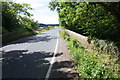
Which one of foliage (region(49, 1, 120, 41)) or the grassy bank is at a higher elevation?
foliage (region(49, 1, 120, 41))

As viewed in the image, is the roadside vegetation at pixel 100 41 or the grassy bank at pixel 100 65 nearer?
the grassy bank at pixel 100 65

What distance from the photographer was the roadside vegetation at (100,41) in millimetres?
5904

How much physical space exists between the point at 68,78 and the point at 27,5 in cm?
2820

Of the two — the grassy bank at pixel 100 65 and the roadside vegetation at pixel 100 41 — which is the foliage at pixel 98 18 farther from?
the grassy bank at pixel 100 65

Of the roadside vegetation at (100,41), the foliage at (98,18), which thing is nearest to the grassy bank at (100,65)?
the roadside vegetation at (100,41)

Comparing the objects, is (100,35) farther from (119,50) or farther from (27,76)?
(27,76)

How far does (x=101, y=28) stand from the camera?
10.4 metres

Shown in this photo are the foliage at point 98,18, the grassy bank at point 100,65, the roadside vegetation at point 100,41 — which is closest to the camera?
the grassy bank at point 100,65

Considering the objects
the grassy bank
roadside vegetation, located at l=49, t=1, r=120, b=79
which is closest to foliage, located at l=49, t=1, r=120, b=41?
roadside vegetation, located at l=49, t=1, r=120, b=79

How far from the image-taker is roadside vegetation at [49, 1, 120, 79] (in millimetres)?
5904

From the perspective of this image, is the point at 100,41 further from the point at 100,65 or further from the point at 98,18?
the point at 98,18

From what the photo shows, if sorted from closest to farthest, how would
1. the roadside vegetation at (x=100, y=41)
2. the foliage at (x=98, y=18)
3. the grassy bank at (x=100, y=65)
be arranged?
the grassy bank at (x=100, y=65)
the roadside vegetation at (x=100, y=41)
the foliage at (x=98, y=18)

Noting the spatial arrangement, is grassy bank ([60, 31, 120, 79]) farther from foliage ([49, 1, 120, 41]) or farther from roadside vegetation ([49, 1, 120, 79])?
foliage ([49, 1, 120, 41])

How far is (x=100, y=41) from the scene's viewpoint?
8.15m
